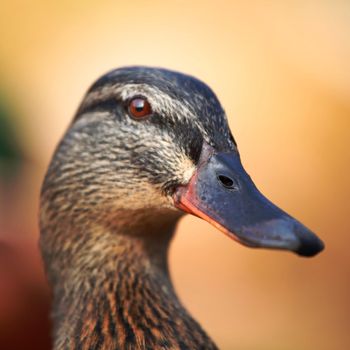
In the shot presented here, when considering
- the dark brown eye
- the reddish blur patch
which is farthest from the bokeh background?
the dark brown eye

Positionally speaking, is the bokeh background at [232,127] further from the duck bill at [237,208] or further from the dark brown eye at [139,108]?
the duck bill at [237,208]

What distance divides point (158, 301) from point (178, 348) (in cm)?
17

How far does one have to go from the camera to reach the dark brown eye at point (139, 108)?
5.36 ft

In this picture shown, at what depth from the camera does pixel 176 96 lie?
63.2 inches

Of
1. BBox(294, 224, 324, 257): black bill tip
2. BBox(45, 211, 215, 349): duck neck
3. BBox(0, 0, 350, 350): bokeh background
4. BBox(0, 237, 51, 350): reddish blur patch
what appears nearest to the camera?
BBox(294, 224, 324, 257): black bill tip

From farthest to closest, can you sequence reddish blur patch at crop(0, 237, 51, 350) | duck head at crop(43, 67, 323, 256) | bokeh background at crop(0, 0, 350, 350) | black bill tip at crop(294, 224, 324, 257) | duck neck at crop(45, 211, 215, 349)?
bokeh background at crop(0, 0, 350, 350) → reddish blur patch at crop(0, 237, 51, 350) → duck neck at crop(45, 211, 215, 349) → duck head at crop(43, 67, 323, 256) → black bill tip at crop(294, 224, 324, 257)

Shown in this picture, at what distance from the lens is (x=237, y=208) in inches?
54.5

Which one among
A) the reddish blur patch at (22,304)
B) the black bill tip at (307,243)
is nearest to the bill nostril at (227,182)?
the black bill tip at (307,243)

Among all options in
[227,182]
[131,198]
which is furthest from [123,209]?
[227,182]

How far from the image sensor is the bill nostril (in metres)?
1.45

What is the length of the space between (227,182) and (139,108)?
32 cm

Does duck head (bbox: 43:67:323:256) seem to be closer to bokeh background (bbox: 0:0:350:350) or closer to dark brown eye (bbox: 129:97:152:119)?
dark brown eye (bbox: 129:97:152:119)

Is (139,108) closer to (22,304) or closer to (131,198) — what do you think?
(131,198)

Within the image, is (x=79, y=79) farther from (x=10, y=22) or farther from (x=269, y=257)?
(x=269, y=257)
